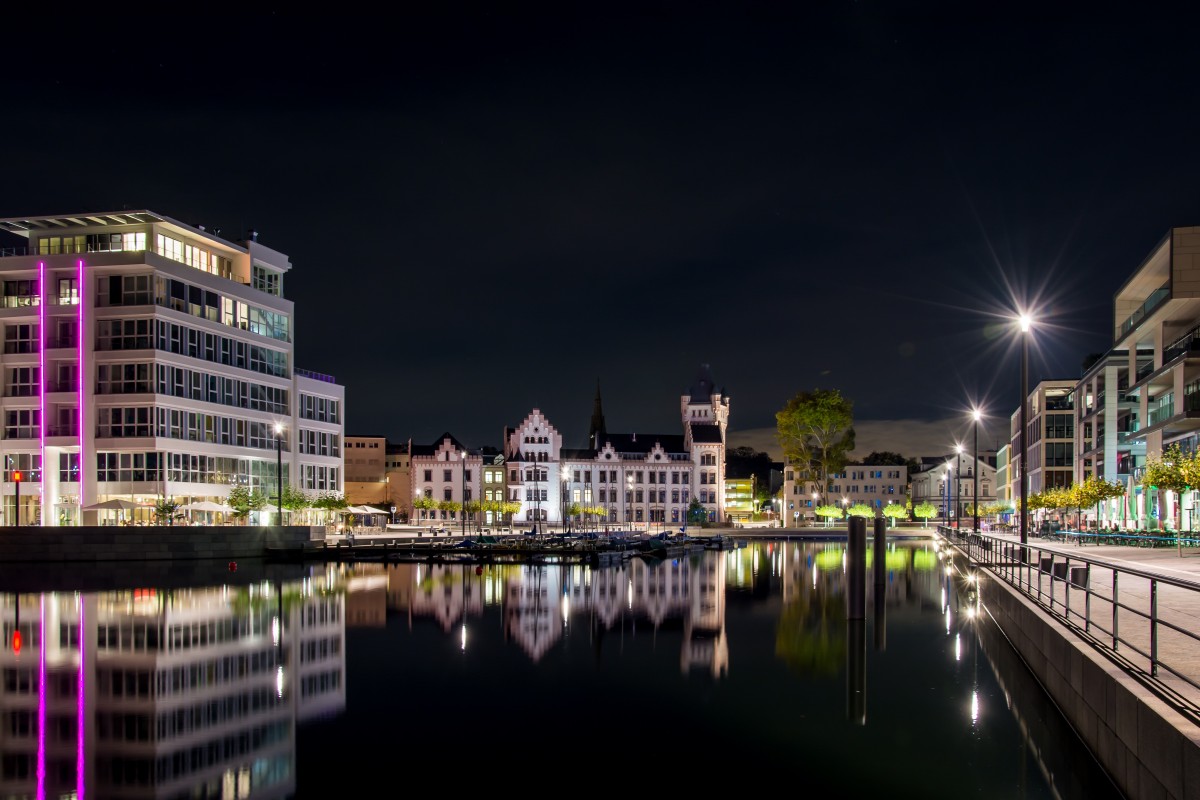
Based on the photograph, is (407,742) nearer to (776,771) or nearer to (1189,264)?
(776,771)

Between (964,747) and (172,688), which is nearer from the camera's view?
(964,747)

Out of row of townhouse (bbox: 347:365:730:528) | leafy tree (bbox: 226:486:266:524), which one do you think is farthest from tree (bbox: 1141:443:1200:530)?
row of townhouse (bbox: 347:365:730:528)

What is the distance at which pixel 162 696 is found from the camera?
1852 cm

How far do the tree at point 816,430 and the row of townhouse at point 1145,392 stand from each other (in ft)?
71.9

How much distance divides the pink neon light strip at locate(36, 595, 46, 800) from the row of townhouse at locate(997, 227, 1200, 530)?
3551 centimetres

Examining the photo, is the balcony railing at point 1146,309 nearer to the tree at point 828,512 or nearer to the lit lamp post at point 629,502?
the tree at point 828,512

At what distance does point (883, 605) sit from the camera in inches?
1339

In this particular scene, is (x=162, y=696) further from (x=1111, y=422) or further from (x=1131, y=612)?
(x=1111, y=422)

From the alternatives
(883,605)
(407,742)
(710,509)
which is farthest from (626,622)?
(710,509)

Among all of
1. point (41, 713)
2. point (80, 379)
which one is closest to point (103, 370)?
point (80, 379)

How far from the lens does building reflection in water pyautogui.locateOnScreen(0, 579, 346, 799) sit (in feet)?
43.9

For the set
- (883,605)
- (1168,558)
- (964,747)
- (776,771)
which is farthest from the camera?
Answer: (1168,558)

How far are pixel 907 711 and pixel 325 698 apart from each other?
410 inches

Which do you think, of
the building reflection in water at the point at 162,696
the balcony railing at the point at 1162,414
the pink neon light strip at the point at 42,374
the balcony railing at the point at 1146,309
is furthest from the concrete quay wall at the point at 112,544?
the balcony railing at the point at 1162,414
